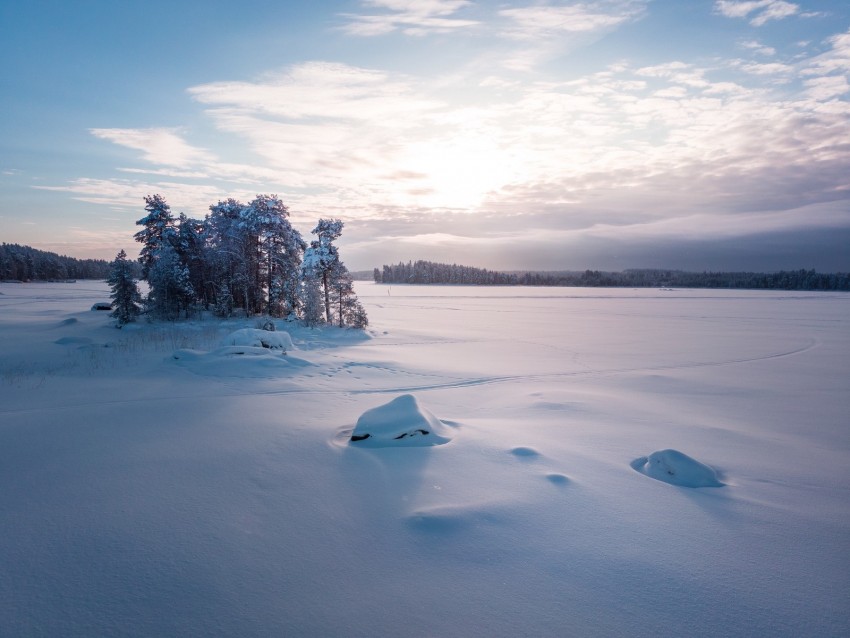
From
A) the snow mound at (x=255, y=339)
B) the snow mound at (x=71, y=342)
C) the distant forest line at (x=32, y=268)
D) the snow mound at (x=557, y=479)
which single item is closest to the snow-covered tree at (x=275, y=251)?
the snow mound at (x=71, y=342)

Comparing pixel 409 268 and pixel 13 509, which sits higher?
pixel 409 268

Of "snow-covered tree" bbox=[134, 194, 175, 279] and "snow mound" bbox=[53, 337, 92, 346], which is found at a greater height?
"snow-covered tree" bbox=[134, 194, 175, 279]

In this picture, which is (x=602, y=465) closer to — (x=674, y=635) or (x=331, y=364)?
(x=674, y=635)

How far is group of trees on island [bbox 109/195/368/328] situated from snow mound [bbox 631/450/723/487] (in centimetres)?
2573

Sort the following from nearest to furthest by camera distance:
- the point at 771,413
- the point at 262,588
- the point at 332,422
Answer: the point at 262,588 → the point at 332,422 → the point at 771,413

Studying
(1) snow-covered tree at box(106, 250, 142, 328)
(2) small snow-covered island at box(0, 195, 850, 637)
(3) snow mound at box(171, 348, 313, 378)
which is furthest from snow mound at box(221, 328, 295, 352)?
(1) snow-covered tree at box(106, 250, 142, 328)

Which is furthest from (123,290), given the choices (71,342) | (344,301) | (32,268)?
(32,268)

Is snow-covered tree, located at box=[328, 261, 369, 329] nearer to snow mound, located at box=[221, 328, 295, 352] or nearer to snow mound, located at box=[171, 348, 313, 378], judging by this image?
snow mound, located at box=[221, 328, 295, 352]

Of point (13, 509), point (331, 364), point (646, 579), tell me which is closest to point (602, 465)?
point (646, 579)

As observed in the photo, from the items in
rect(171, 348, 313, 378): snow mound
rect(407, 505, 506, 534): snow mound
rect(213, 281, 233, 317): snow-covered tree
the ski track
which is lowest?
the ski track

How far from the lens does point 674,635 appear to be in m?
3.21

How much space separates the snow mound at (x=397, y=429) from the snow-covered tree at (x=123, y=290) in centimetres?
3207

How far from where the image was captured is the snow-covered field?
3365mm

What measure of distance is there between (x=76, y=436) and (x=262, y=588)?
18.2 ft
